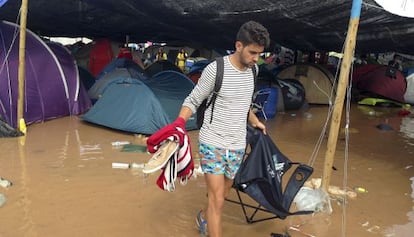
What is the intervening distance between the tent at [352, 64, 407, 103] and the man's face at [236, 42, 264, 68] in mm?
11685

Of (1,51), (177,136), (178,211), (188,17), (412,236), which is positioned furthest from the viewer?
(188,17)

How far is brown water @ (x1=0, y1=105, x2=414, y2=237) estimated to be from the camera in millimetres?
4105

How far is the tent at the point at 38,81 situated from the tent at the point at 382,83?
9.13 metres

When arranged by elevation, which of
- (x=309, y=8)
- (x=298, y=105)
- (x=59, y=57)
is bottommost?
(x=298, y=105)

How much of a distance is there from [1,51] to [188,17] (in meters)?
3.52

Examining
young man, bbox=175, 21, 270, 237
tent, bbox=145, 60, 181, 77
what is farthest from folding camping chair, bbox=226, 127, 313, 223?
tent, bbox=145, 60, 181, 77

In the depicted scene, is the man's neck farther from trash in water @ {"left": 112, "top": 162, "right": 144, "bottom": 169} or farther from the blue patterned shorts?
trash in water @ {"left": 112, "top": 162, "right": 144, "bottom": 169}

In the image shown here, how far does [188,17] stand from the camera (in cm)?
839

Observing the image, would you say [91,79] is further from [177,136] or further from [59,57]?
[177,136]

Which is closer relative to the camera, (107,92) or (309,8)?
(309,8)

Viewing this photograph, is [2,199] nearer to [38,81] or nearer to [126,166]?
[126,166]

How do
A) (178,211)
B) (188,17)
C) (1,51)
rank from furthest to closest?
(188,17), (1,51), (178,211)

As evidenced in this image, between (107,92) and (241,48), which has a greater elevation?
(241,48)

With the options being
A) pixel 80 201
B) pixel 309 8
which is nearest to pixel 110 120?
pixel 80 201
